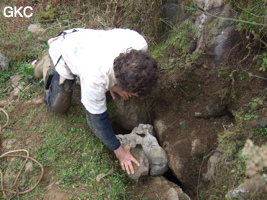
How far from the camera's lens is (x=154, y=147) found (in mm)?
2834

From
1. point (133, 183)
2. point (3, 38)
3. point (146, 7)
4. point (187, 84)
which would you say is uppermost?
point (146, 7)

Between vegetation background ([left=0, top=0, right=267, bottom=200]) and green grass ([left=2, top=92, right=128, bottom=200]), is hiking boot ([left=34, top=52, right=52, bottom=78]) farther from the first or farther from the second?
green grass ([left=2, top=92, right=128, bottom=200])

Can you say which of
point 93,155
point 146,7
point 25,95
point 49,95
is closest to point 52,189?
point 93,155

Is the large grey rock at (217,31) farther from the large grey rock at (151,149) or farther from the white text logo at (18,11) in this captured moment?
the white text logo at (18,11)

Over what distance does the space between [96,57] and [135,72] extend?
384 mm

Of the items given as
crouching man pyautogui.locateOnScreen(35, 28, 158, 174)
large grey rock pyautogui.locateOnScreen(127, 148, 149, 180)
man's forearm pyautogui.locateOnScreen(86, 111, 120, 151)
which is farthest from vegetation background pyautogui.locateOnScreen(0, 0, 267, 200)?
crouching man pyautogui.locateOnScreen(35, 28, 158, 174)

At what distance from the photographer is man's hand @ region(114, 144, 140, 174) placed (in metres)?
2.51

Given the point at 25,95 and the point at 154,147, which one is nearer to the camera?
the point at 154,147

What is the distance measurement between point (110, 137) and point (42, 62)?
61.2 inches

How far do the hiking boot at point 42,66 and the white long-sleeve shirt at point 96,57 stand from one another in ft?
2.78

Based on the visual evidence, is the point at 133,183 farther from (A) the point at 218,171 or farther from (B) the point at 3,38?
(B) the point at 3,38

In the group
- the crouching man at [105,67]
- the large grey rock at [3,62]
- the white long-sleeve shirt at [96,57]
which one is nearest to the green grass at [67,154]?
the crouching man at [105,67]

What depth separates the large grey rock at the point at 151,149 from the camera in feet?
9.13

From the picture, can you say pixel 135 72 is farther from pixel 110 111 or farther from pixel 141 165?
pixel 110 111
